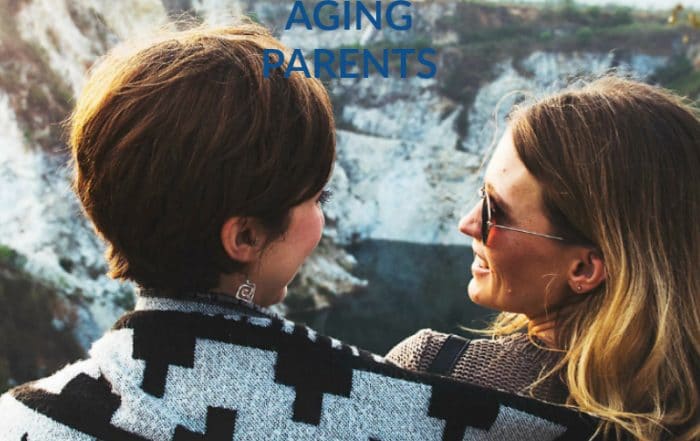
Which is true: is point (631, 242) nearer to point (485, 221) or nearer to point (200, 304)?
point (485, 221)

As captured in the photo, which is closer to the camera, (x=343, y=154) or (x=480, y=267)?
(x=480, y=267)

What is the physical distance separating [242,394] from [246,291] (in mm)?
182

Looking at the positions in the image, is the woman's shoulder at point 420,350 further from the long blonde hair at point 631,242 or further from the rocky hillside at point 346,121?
the rocky hillside at point 346,121

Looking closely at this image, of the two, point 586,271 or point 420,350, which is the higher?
point 586,271

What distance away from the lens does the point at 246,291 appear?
3.53 ft

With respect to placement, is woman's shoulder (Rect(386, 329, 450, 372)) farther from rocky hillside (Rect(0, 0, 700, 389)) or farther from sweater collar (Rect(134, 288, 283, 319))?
rocky hillside (Rect(0, 0, 700, 389))

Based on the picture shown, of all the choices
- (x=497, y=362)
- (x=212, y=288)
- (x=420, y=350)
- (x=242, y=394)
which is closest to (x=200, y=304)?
(x=212, y=288)

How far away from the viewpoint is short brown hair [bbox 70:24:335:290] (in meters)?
0.95

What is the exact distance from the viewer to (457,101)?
10797mm

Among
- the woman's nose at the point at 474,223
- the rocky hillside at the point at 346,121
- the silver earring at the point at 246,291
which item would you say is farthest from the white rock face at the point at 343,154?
the silver earring at the point at 246,291

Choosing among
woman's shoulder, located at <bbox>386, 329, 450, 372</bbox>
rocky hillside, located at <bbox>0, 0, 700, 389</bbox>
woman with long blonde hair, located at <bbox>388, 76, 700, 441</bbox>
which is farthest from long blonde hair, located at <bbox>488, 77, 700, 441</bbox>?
rocky hillside, located at <bbox>0, 0, 700, 389</bbox>

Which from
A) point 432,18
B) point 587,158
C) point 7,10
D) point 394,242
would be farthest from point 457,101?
point 587,158

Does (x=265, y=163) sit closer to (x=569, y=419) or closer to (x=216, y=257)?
(x=216, y=257)

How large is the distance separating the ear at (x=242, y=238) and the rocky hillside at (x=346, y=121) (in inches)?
37.2
